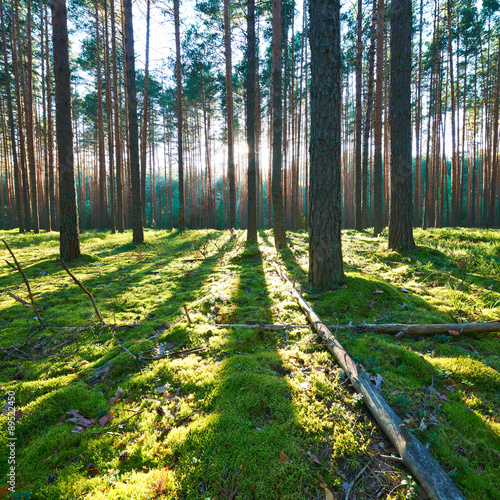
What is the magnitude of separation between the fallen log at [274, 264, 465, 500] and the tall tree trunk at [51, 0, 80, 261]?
7.62 m

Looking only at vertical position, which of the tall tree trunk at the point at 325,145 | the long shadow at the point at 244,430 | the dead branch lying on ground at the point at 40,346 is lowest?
the long shadow at the point at 244,430

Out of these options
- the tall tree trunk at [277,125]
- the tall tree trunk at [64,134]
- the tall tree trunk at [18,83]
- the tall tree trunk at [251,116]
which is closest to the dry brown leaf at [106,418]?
the tall tree trunk at [64,134]

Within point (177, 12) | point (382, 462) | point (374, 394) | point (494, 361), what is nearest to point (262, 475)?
point (382, 462)

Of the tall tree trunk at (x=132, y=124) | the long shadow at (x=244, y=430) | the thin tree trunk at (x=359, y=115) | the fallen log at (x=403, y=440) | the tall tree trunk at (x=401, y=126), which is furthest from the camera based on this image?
the thin tree trunk at (x=359, y=115)

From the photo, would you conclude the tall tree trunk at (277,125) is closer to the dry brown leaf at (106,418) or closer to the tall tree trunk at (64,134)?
the tall tree trunk at (64,134)

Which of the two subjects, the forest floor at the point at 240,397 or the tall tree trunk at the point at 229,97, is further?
the tall tree trunk at the point at 229,97

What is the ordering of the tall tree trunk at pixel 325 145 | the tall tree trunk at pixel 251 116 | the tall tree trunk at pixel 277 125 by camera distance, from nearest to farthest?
the tall tree trunk at pixel 325 145 → the tall tree trunk at pixel 251 116 → the tall tree trunk at pixel 277 125

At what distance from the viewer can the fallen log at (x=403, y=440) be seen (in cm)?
137

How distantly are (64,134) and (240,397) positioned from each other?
8.06m

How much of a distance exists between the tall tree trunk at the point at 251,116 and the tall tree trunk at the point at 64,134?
16.7 feet

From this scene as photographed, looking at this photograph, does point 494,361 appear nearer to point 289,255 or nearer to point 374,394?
point 374,394

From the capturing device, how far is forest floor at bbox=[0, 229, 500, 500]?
1.56 metres

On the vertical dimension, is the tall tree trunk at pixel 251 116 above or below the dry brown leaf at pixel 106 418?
above

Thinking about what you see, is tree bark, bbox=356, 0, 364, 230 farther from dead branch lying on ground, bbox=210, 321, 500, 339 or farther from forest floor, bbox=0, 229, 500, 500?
dead branch lying on ground, bbox=210, 321, 500, 339
